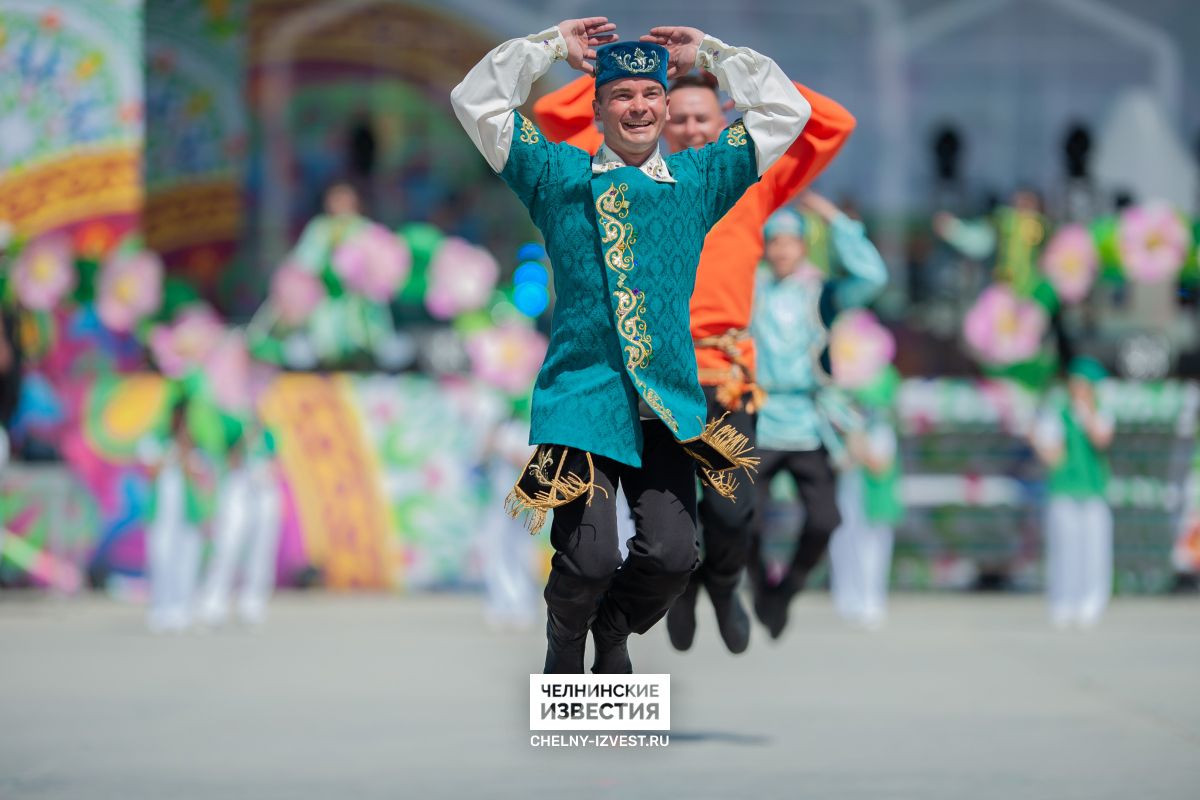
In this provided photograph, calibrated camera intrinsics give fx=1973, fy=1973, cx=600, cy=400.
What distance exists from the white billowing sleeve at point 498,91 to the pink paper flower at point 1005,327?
32.8 ft

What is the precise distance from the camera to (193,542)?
1281cm

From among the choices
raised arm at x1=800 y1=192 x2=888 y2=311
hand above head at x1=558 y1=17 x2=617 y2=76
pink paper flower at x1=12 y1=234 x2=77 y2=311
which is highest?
pink paper flower at x1=12 y1=234 x2=77 y2=311

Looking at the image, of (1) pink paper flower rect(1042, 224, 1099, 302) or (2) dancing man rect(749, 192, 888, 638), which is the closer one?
(2) dancing man rect(749, 192, 888, 638)

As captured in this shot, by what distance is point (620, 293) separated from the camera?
5.13 metres

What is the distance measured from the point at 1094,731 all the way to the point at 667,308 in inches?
122

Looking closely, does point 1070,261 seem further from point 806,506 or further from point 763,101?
point 763,101

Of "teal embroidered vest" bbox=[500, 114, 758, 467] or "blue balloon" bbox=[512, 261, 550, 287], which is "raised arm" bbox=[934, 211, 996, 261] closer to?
"blue balloon" bbox=[512, 261, 550, 287]

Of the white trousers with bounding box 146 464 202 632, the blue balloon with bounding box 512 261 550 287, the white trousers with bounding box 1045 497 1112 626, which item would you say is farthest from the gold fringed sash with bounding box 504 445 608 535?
the blue balloon with bounding box 512 261 550 287

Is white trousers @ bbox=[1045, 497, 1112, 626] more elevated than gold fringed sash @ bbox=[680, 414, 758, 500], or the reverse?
gold fringed sash @ bbox=[680, 414, 758, 500]

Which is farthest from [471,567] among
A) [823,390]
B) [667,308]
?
[667,308]

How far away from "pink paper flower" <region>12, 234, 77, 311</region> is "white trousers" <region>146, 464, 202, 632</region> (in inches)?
72.0

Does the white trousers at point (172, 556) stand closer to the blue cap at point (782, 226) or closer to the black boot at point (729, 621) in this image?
the blue cap at point (782, 226)

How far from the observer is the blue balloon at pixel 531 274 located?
14.8 meters

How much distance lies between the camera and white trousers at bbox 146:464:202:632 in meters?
12.4
